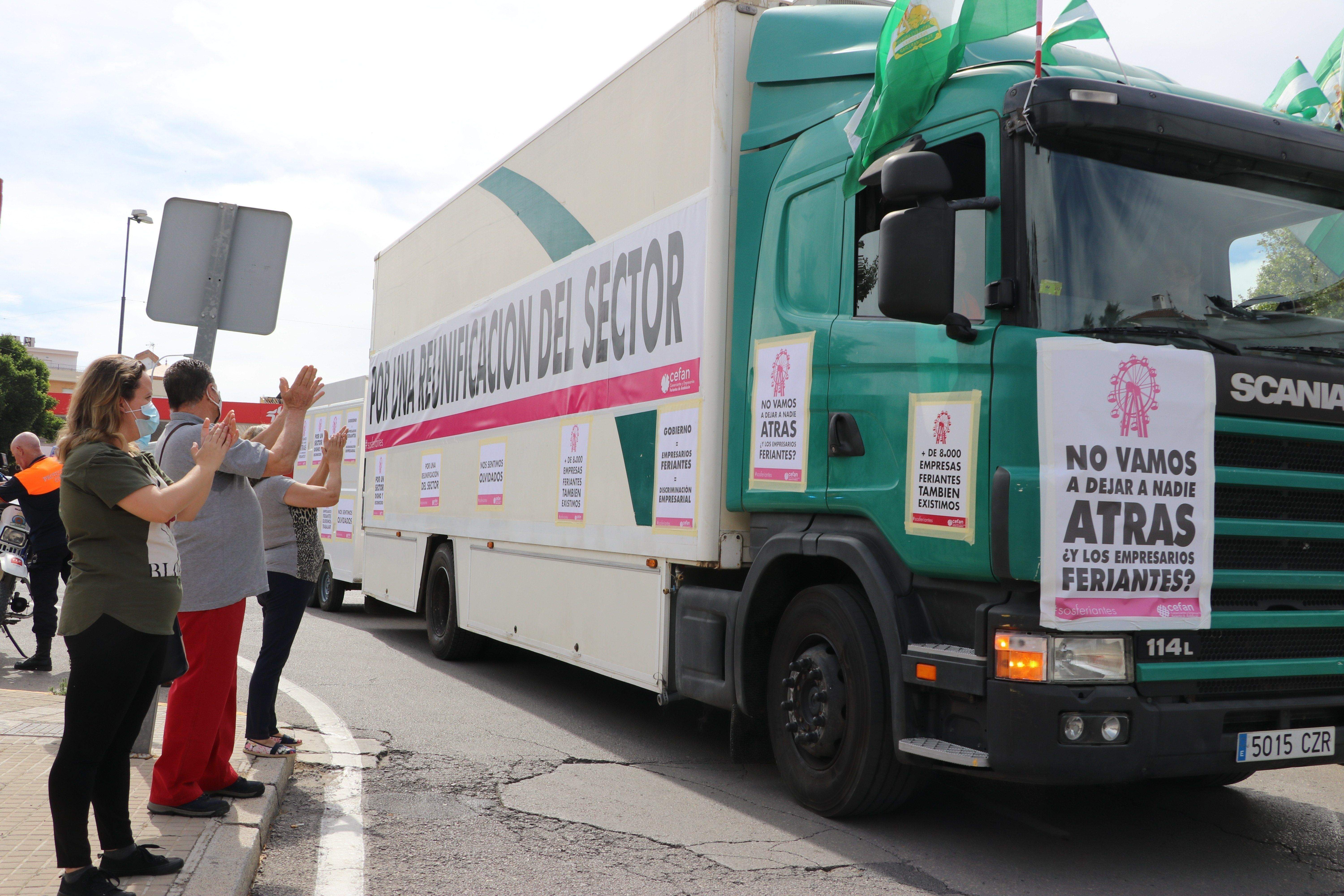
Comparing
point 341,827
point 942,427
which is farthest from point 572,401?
point 942,427

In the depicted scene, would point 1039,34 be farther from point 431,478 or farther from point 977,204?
point 431,478

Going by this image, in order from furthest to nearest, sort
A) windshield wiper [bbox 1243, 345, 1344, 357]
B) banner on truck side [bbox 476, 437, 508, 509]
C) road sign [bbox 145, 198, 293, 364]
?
banner on truck side [bbox 476, 437, 508, 509], road sign [bbox 145, 198, 293, 364], windshield wiper [bbox 1243, 345, 1344, 357]

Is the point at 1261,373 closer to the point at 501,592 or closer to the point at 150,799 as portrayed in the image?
the point at 150,799

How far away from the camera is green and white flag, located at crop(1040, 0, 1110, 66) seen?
4301 millimetres

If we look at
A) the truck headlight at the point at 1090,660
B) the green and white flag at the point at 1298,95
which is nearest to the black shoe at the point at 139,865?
the truck headlight at the point at 1090,660

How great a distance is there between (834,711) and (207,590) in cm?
260

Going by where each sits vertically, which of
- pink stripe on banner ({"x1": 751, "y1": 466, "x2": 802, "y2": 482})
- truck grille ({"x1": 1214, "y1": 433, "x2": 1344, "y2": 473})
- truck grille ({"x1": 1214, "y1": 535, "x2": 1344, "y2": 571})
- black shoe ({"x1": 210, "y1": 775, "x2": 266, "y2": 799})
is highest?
truck grille ({"x1": 1214, "y1": 433, "x2": 1344, "y2": 473})

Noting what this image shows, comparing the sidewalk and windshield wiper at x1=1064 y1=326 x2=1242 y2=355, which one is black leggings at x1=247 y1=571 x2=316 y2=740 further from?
windshield wiper at x1=1064 y1=326 x2=1242 y2=355

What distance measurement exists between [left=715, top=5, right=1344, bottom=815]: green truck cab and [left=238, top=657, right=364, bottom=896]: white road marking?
6.41ft

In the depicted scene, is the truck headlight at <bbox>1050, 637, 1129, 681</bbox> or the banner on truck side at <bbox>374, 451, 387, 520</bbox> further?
the banner on truck side at <bbox>374, 451, 387, 520</bbox>

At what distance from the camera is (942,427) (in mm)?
4277

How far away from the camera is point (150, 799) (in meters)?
4.33

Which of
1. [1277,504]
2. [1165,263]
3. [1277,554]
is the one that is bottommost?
[1277,554]

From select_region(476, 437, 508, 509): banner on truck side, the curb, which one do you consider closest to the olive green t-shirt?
the curb
